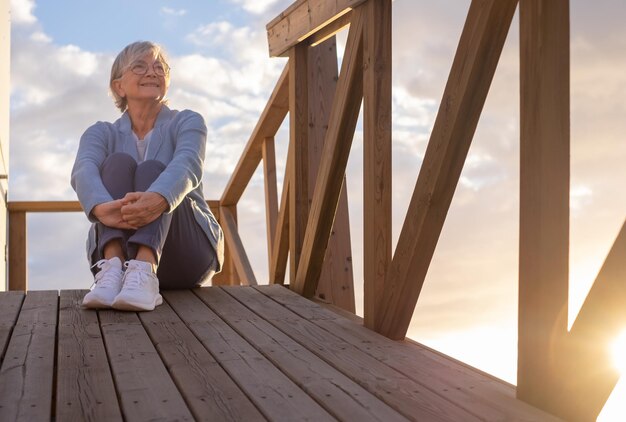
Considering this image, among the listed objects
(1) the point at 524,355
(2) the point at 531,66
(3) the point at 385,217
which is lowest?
(1) the point at 524,355

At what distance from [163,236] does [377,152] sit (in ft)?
2.71

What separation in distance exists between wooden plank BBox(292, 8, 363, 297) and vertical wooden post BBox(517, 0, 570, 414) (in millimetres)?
930

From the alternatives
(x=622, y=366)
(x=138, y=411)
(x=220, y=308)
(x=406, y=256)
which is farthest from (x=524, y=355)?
(x=220, y=308)

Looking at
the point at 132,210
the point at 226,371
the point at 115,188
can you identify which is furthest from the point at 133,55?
the point at 226,371

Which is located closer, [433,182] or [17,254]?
[433,182]

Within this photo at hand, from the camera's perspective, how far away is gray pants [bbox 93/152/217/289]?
2.64m

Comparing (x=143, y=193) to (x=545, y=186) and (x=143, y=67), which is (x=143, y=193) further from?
(x=545, y=186)

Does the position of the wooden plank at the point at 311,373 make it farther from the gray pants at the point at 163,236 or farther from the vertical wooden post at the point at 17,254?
the vertical wooden post at the point at 17,254

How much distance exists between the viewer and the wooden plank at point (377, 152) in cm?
226

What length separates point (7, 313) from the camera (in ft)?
8.19

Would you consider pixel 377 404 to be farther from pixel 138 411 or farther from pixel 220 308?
pixel 220 308

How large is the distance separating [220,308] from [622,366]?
148 cm

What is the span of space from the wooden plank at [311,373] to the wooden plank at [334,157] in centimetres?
39

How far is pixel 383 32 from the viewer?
229 centimetres
